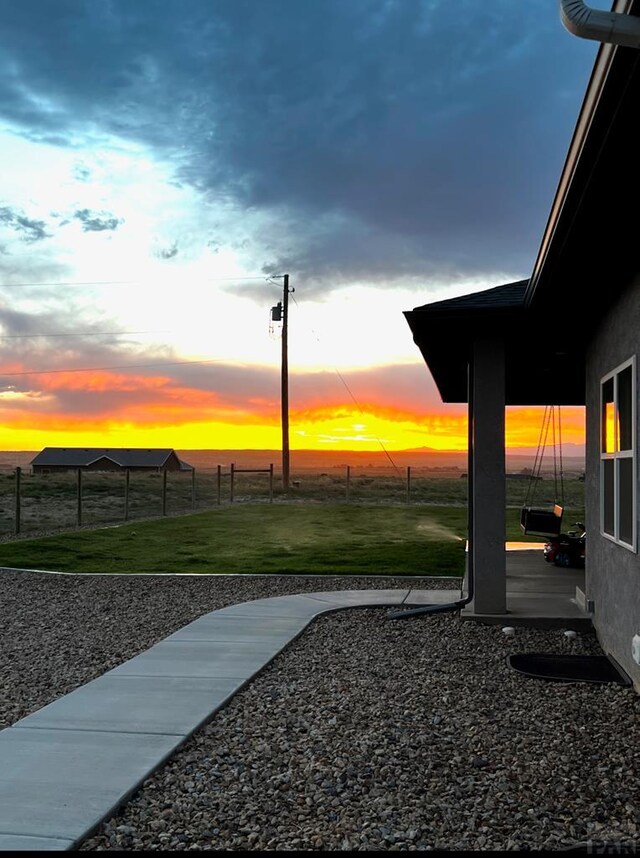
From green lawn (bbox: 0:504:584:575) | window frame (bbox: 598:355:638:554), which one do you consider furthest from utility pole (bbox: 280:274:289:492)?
window frame (bbox: 598:355:638:554)

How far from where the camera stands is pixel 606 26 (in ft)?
9.09

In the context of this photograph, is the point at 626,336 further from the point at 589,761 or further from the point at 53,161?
the point at 53,161

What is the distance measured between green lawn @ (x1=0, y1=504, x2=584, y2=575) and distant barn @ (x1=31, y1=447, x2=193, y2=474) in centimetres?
2708

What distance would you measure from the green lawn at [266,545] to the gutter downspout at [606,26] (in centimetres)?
936

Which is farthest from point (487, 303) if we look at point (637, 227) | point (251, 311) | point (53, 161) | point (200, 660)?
point (251, 311)

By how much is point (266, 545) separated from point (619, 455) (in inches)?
406

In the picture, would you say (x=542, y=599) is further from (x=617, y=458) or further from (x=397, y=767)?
(x=397, y=767)

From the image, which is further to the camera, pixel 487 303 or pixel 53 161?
pixel 53 161

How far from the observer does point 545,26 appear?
336 inches

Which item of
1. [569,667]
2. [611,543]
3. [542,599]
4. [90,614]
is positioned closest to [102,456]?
[90,614]

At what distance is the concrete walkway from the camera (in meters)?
3.51

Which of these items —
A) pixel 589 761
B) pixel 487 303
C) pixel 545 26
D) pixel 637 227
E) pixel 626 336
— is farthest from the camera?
pixel 545 26

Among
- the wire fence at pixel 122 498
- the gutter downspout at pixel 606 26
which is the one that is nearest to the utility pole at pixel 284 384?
the wire fence at pixel 122 498

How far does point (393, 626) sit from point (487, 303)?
3.12 metres
